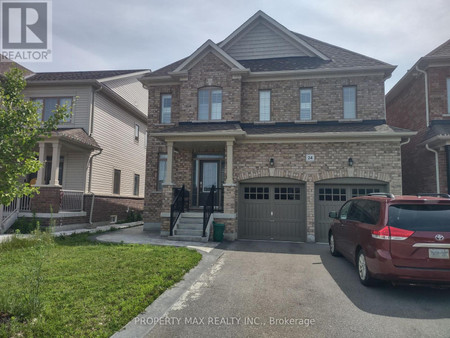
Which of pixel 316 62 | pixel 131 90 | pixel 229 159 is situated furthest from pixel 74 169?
pixel 316 62

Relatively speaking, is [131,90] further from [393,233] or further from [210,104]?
[393,233]

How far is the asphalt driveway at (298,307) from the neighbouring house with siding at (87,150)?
9.60 meters

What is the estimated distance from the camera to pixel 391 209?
530 cm

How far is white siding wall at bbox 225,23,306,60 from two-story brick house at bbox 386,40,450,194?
18.9ft

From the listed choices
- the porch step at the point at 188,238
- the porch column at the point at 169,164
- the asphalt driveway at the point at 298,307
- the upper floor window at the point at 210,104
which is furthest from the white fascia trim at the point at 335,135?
the asphalt driveway at the point at 298,307

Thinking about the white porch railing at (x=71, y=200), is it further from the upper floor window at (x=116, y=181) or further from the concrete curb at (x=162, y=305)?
the concrete curb at (x=162, y=305)

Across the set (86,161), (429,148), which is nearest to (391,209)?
(429,148)

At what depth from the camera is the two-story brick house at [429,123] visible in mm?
11062

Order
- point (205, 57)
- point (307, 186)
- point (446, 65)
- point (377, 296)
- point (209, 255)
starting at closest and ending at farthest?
point (377, 296), point (209, 255), point (307, 186), point (446, 65), point (205, 57)

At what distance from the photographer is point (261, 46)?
14.4 m

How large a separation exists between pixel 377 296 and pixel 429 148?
903 centimetres

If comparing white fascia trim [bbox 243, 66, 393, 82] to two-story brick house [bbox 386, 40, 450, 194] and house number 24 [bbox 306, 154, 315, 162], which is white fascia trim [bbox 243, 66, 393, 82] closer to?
two-story brick house [bbox 386, 40, 450, 194]

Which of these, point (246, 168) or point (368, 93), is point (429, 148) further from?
point (246, 168)

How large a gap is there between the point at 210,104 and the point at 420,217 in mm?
9478
